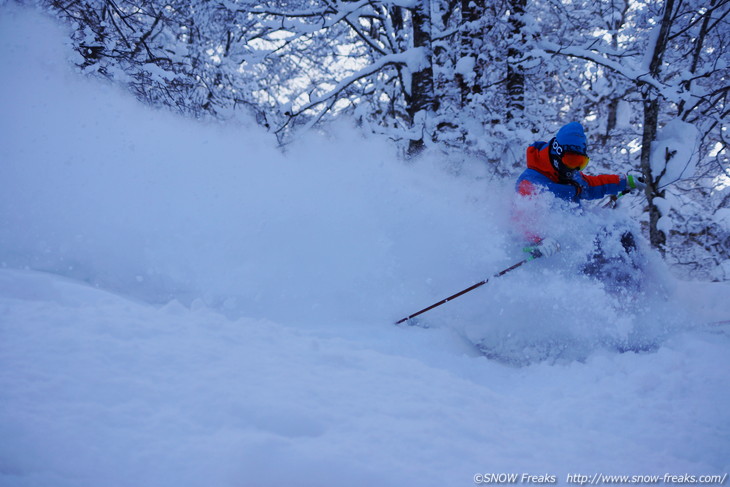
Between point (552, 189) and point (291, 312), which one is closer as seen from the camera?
point (291, 312)

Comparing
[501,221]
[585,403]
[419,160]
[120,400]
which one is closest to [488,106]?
[419,160]

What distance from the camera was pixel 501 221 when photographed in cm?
466

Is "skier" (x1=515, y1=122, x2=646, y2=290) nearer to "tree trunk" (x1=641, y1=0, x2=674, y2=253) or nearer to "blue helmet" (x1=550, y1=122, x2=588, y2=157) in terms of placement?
"blue helmet" (x1=550, y1=122, x2=588, y2=157)

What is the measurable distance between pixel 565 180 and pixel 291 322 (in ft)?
10.5

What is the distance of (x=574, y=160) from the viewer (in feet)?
13.6

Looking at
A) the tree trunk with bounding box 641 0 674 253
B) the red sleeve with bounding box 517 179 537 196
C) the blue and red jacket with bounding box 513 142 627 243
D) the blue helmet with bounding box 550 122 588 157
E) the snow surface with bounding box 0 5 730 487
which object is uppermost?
the tree trunk with bounding box 641 0 674 253

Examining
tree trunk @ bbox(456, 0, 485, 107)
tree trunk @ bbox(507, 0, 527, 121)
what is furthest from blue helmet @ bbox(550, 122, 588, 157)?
tree trunk @ bbox(456, 0, 485, 107)

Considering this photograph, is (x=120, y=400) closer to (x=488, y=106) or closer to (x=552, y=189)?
(x=552, y=189)

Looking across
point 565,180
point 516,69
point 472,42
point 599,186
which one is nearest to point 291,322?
point 565,180

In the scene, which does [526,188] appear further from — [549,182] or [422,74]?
[422,74]

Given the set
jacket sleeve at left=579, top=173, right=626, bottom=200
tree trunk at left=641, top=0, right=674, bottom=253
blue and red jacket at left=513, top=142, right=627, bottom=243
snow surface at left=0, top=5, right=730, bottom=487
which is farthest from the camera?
tree trunk at left=641, top=0, right=674, bottom=253

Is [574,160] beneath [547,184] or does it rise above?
above

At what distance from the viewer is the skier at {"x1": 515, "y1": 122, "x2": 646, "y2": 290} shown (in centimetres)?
407

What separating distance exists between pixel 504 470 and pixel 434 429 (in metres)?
→ 0.32
